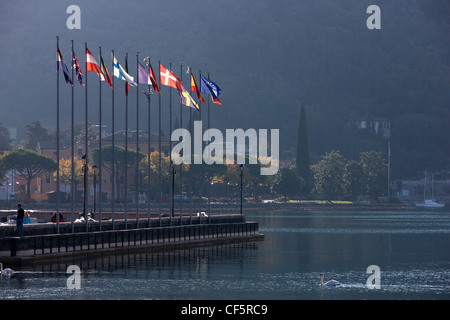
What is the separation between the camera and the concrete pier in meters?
74.4

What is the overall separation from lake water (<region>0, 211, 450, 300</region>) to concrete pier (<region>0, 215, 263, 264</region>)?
4.80 feet

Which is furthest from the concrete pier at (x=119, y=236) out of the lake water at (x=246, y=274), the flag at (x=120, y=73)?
the flag at (x=120, y=73)

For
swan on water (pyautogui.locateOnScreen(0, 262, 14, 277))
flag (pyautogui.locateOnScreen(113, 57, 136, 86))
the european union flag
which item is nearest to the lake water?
swan on water (pyautogui.locateOnScreen(0, 262, 14, 277))

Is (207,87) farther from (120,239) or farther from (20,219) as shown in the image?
(20,219)

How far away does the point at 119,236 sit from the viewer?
287ft

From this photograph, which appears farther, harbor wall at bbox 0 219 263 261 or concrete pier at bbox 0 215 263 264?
concrete pier at bbox 0 215 263 264

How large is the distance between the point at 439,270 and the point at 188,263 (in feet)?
75.7

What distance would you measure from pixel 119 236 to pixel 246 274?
48.8 feet

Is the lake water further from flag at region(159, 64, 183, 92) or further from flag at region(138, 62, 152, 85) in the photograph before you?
flag at region(159, 64, 183, 92)

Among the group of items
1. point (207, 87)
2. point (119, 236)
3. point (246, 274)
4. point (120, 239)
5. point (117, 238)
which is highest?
point (207, 87)

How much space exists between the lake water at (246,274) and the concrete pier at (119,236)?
1.46m

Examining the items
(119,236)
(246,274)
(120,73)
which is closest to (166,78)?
(120,73)
